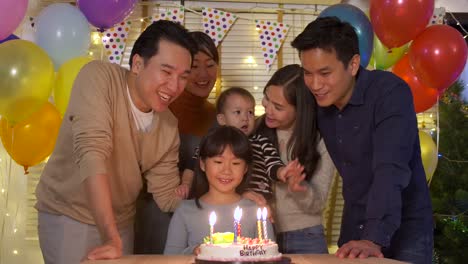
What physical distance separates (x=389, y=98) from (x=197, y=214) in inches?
35.4

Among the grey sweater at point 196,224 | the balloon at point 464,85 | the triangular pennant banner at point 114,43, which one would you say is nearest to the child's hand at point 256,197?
the grey sweater at point 196,224

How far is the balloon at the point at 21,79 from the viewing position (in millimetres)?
3441

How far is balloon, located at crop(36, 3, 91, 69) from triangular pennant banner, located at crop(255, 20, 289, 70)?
A: 176 cm

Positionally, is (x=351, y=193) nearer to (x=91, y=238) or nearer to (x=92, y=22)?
(x=91, y=238)

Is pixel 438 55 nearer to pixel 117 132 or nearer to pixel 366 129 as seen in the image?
pixel 366 129

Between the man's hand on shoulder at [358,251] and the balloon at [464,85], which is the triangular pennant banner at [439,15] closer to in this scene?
the balloon at [464,85]

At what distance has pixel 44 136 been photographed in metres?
3.77

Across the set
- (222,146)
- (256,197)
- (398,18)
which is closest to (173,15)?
(398,18)

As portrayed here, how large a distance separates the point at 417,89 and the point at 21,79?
98.3 inches

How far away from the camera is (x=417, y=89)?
4.13m

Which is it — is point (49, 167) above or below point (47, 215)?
above

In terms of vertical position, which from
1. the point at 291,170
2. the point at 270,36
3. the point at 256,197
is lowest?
the point at 256,197

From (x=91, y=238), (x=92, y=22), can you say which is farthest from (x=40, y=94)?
(x=91, y=238)

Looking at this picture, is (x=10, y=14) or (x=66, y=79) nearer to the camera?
(x=10, y=14)
